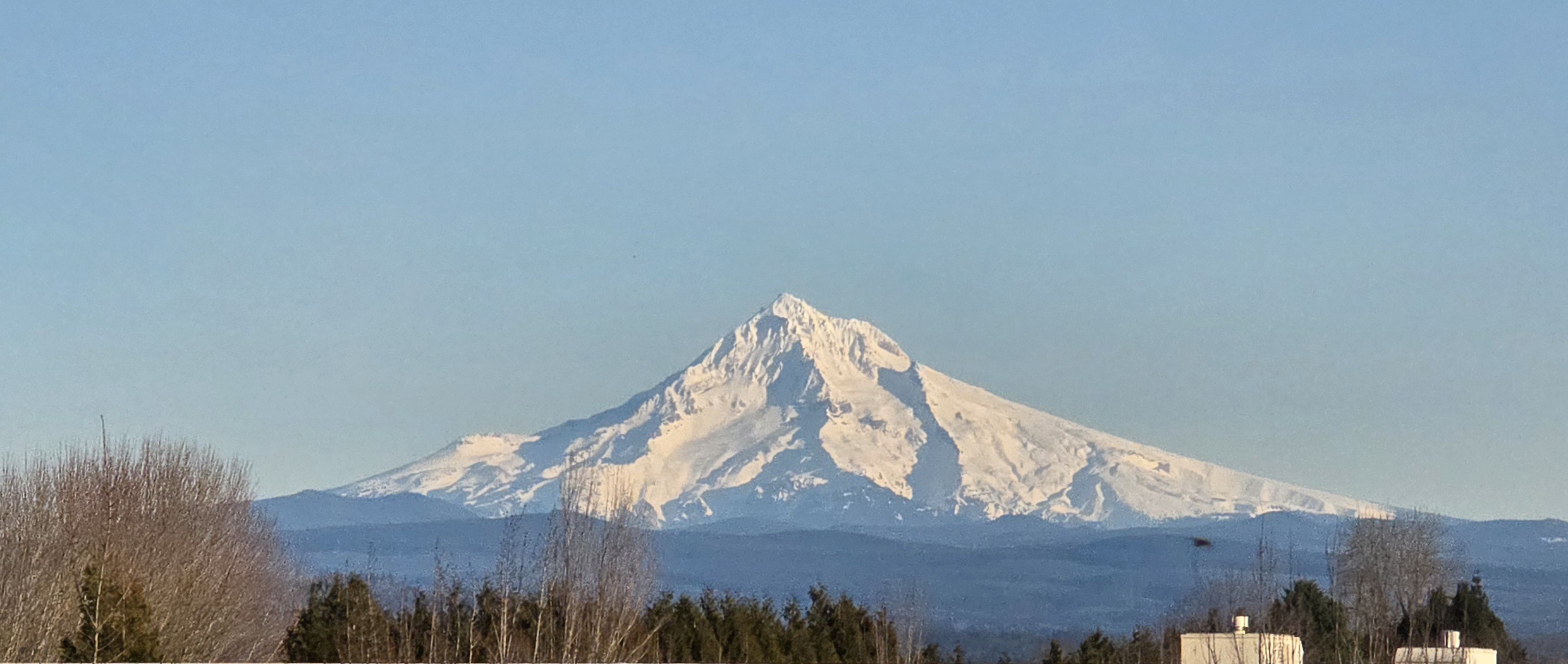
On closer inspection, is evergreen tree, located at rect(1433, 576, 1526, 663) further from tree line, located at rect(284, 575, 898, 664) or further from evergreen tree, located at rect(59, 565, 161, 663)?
evergreen tree, located at rect(59, 565, 161, 663)

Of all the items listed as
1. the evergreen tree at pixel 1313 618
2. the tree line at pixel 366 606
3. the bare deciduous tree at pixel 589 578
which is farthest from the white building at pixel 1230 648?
the evergreen tree at pixel 1313 618

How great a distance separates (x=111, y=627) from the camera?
27.1 m

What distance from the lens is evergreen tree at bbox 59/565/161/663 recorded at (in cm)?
2711

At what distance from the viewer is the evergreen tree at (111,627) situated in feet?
88.9

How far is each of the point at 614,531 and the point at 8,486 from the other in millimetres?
10329

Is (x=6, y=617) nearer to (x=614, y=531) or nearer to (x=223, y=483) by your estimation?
(x=614, y=531)

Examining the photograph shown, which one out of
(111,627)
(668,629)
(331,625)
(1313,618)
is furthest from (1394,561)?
(111,627)

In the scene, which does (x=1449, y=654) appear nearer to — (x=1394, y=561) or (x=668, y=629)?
(x=668, y=629)

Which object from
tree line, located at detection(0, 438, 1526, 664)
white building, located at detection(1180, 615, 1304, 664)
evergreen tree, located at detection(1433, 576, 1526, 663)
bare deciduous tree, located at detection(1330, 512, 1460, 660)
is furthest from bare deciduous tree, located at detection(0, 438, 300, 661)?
bare deciduous tree, located at detection(1330, 512, 1460, 660)

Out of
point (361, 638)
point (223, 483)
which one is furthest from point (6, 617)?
point (223, 483)

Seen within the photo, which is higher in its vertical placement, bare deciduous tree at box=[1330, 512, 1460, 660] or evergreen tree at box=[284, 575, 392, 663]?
bare deciduous tree at box=[1330, 512, 1460, 660]

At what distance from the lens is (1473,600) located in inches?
2480

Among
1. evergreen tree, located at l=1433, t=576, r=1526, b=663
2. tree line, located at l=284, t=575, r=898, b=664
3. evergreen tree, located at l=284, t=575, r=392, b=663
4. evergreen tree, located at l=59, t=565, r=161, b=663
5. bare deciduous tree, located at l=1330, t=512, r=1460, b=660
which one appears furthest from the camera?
bare deciduous tree, located at l=1330, t=512, r=1460, b=660

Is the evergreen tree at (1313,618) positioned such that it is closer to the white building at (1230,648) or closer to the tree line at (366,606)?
the tree line at (366,606)
